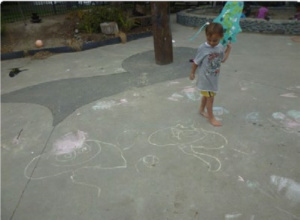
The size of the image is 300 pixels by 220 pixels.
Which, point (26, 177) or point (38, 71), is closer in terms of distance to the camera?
point (26, 177)

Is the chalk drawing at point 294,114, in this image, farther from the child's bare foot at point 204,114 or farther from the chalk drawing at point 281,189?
the chalk drawing at point 281,189

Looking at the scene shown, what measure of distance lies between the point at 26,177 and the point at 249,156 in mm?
1974

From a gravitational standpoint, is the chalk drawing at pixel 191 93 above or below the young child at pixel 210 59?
below

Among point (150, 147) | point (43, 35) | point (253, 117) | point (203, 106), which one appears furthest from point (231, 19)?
point (43, 35)

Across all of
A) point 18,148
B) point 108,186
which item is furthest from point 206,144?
point 18,148

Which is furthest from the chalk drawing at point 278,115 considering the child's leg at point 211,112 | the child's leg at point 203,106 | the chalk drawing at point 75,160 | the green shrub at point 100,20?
the green shrub at point 100,20

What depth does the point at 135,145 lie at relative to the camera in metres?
2.54

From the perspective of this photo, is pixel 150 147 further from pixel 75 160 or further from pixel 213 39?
pixel 213 39

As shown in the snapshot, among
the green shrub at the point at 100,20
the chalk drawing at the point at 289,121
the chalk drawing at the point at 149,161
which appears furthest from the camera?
the green shrub at the point at 100,20

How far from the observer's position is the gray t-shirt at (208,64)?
2.50 meters

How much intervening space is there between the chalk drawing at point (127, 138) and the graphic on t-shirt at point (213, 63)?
3.24ft

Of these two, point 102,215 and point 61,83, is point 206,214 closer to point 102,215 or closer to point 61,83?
point 102,215

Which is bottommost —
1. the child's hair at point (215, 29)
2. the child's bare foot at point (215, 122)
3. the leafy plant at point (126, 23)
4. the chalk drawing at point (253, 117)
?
the chalk drawing at point (253, 117)

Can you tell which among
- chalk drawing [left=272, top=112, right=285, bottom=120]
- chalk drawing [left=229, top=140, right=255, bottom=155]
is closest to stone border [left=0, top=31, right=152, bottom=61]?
chalk drawing [left=272, top=112, right=285, bottom=120]
